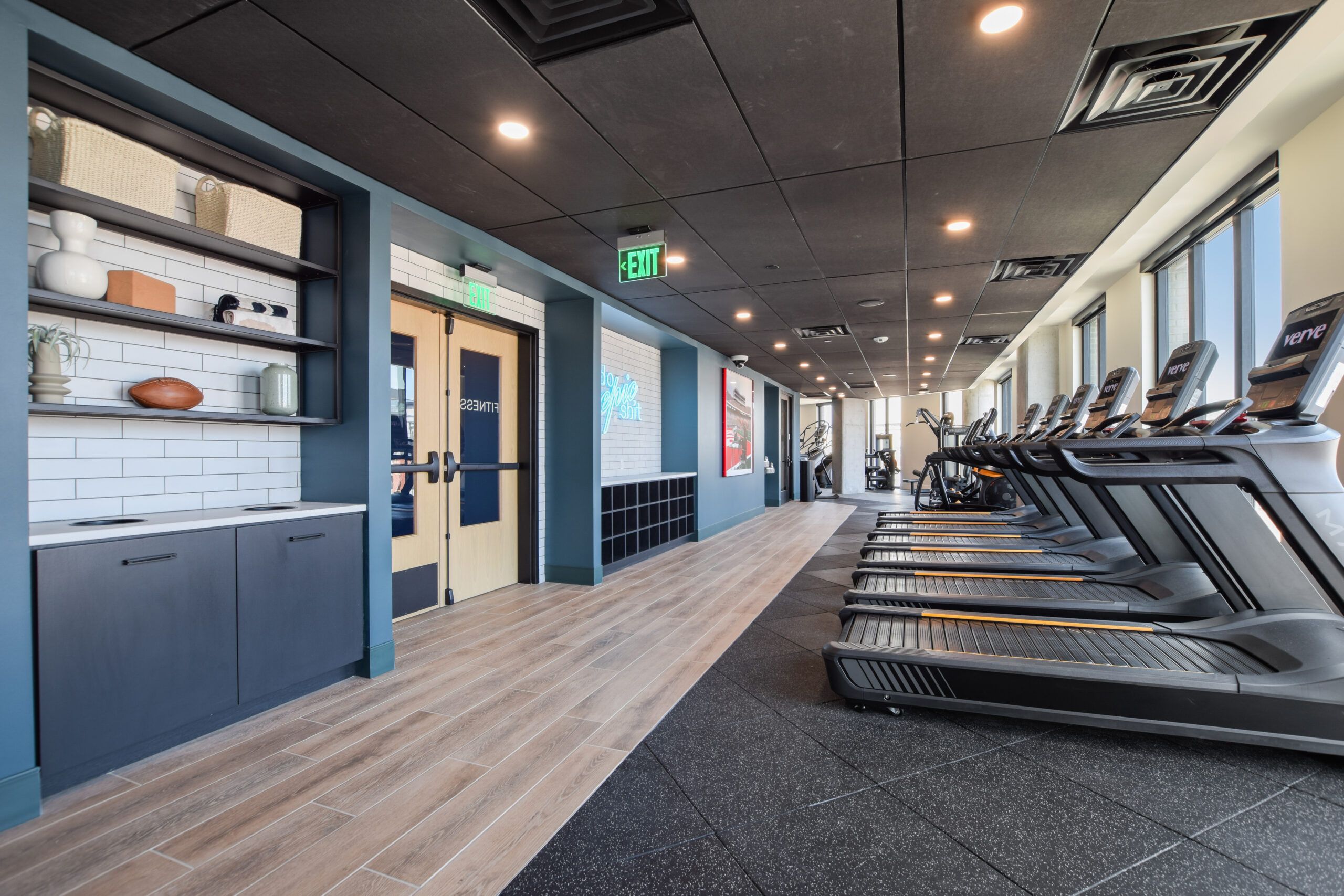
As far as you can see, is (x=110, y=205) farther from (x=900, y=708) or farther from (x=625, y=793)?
(x=900, y=708)

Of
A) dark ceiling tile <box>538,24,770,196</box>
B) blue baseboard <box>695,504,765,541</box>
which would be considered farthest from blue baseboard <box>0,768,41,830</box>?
blue baseboard <box>695,504,765,541</box>

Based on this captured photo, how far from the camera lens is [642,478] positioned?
250 inches

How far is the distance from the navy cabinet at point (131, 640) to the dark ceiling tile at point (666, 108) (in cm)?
236

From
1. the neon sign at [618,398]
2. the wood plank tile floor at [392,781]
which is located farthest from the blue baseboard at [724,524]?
the wood plank tile floor at [392,781]

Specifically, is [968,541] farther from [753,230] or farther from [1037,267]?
[753,230]

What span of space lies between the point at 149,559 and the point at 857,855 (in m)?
2.62

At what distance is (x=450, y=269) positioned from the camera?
14.1ft

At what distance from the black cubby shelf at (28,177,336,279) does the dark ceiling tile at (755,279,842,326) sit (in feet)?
11.6

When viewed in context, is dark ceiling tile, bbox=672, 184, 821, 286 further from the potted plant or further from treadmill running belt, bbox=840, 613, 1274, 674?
the potted plant

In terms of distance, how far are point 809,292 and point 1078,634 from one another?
142 inches

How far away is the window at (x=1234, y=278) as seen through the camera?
4121mm

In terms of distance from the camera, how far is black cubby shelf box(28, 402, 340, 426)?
6.73 feet

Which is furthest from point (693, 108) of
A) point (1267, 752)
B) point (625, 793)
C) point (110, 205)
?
point (1267, 752)

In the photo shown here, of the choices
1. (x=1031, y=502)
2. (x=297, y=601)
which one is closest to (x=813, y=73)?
(x=297, y=601)
